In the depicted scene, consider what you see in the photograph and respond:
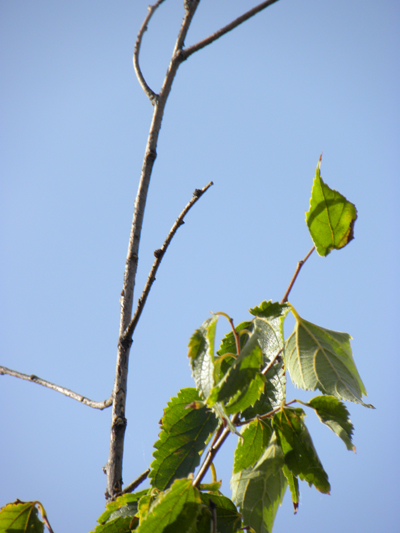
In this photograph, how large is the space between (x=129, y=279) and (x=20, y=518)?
38cm

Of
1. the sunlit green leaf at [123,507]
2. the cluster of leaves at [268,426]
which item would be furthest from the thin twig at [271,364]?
the sunlit green leaf at [123,507]

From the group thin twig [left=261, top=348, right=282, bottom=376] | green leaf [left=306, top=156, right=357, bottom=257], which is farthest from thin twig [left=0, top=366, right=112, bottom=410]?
green leaf [left=306, top=156, right=357, bottom=257]

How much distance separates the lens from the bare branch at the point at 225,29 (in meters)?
0.79

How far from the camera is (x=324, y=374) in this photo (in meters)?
0.51

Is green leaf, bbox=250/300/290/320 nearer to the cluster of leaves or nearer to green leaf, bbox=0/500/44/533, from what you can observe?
the cluster of leaves

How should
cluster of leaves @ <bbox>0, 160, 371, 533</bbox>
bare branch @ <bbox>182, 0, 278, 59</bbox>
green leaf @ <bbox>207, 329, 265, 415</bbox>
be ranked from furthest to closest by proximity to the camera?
bare branch @ <bbox>182, 0, 278, 59</bbox> < cluster of leaves @ <bbox>0, 160, 371, 533</bbox> < green leaf @ <bbox>207, 329, 265, 415</bbox>

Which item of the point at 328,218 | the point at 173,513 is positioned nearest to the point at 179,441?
the point at 173,513

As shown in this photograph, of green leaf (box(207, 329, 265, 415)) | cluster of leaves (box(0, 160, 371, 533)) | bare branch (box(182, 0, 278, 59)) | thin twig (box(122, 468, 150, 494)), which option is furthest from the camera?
bare branch (box(182, 0, 278, 59))

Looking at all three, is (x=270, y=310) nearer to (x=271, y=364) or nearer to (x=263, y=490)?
(x=271, y=364)

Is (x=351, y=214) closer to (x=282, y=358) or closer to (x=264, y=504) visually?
(x=282, y=358)

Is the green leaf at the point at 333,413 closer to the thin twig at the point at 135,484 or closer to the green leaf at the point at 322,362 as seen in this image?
the green leaf at the point at 322,362

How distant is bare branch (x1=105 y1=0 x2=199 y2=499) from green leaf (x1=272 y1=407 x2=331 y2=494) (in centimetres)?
24

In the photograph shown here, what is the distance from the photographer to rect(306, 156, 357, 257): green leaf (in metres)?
0.49

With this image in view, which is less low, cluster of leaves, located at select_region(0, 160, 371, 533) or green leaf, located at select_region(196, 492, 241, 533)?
cluster of leaves, located at select_region(0, 160, 371, 533)
